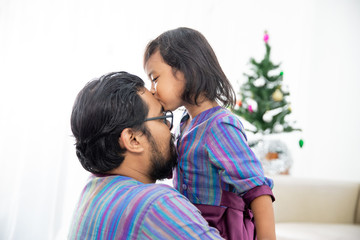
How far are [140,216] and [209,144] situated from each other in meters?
0.43

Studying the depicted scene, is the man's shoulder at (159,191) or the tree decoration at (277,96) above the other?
the man's shoulder at (159,191)

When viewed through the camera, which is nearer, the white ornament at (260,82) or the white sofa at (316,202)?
the white sofa at (316,202)

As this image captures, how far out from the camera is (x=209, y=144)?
3.81 ft

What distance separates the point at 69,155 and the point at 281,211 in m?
1.64

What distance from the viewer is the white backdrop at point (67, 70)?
2.16m

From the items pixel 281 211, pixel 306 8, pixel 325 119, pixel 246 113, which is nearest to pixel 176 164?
pixel 281 211

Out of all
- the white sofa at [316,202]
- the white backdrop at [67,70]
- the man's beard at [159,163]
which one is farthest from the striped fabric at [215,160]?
the white sofa at [316,202]

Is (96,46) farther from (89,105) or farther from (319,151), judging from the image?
(319,151)

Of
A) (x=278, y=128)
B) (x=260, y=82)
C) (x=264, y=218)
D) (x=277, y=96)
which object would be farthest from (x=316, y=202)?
(x=264, y=218)

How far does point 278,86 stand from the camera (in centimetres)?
319

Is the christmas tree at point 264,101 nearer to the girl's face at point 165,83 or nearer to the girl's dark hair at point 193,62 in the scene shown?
the girl's dark hair at point 193,62

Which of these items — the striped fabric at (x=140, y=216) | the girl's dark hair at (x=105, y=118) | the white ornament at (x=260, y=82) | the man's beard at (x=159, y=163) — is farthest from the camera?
the white ornament at (x=260, y=82)

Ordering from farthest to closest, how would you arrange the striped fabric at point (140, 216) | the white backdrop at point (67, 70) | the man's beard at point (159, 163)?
the white backdrop at point (67, 70), the man's beard at point (159, 163), the striped fabric at point (140, 216)

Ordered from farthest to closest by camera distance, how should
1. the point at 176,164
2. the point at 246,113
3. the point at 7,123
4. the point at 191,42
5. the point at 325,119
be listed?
the point at 325,119 < the point at 246,113 < the point at 7,123 < the point at 191,42 < the point at 176,164
